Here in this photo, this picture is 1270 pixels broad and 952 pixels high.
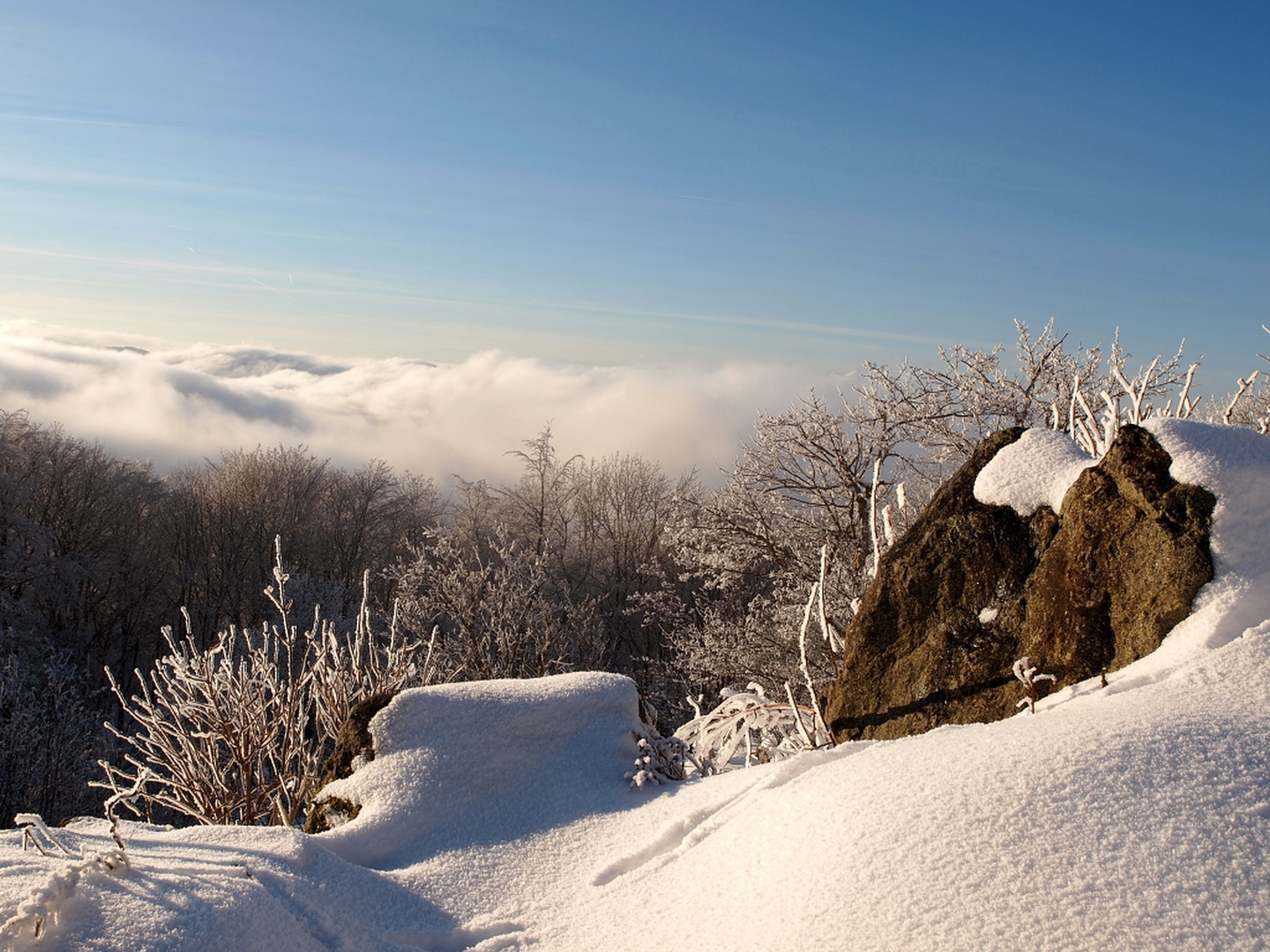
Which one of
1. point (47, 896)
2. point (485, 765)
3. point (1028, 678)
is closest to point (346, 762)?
point (485, 765)

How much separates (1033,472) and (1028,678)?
1.02 meters

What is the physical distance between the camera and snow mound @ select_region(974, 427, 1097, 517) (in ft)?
12.2

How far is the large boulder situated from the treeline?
35cm

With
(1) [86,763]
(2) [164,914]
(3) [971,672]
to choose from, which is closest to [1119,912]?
(3) [971,672]

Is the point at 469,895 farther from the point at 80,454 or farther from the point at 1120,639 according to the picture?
the point at 80,454

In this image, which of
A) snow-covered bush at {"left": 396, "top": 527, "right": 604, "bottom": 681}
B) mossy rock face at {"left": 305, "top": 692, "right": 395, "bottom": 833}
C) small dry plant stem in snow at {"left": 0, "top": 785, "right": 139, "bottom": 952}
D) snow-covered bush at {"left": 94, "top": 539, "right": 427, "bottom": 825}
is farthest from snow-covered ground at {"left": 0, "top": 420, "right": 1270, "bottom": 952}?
snow-covered bush at {"left": 396, "top": 527, "right": 604, "bottom": 681}

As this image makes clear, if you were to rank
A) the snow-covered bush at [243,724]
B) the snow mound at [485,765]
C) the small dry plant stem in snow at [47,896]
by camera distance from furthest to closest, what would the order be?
1. the snow-covered bush at [243,724]
2. the snow mound at [485,765]
3. the small dry plant stem in snow at [47,896]

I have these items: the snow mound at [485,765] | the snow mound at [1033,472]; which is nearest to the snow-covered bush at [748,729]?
the snow mound at [485,765]

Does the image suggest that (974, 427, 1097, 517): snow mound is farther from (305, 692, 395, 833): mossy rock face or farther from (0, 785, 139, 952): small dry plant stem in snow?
(0, 785, 139, 952): small dry plant stem in snow

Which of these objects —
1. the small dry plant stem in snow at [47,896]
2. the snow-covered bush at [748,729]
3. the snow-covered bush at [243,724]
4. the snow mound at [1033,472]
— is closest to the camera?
the small dry plant stem in snow at [47,896]

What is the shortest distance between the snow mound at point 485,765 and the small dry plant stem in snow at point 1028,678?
169 centimetres

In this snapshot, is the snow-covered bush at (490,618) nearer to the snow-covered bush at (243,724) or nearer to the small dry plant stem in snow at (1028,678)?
the snow-covered bush at (243,724)

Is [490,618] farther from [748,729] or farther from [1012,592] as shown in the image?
[1012,592]

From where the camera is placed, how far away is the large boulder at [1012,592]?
313cm
